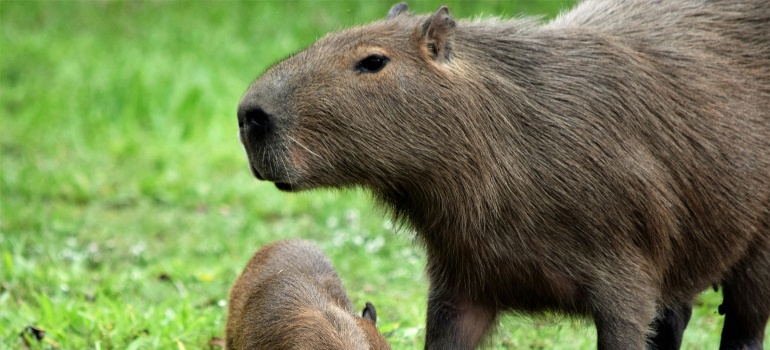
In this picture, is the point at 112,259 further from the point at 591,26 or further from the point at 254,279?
the point at 591,26

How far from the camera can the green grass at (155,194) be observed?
427cm

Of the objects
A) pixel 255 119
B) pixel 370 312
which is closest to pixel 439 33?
pixel 255 119

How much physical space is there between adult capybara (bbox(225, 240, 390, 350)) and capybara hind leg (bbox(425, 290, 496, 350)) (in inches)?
11.8

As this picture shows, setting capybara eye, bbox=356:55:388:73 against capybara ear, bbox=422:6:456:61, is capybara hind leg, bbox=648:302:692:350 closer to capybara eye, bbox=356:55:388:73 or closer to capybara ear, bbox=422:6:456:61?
capybara ear, bbox=422:6:456:61

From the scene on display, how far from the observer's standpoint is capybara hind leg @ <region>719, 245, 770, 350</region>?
11.4ft

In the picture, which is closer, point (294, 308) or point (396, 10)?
point (294, 308)

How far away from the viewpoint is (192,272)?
520 centimetres

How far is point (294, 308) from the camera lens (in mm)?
3096

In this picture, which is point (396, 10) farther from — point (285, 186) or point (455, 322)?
point (455, 322)

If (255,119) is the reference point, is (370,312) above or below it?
below

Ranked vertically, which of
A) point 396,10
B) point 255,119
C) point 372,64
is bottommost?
point 255,119

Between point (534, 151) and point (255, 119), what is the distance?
0.95 m

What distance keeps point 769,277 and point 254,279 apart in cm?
211

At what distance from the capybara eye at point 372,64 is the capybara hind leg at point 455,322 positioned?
94 centimetres
